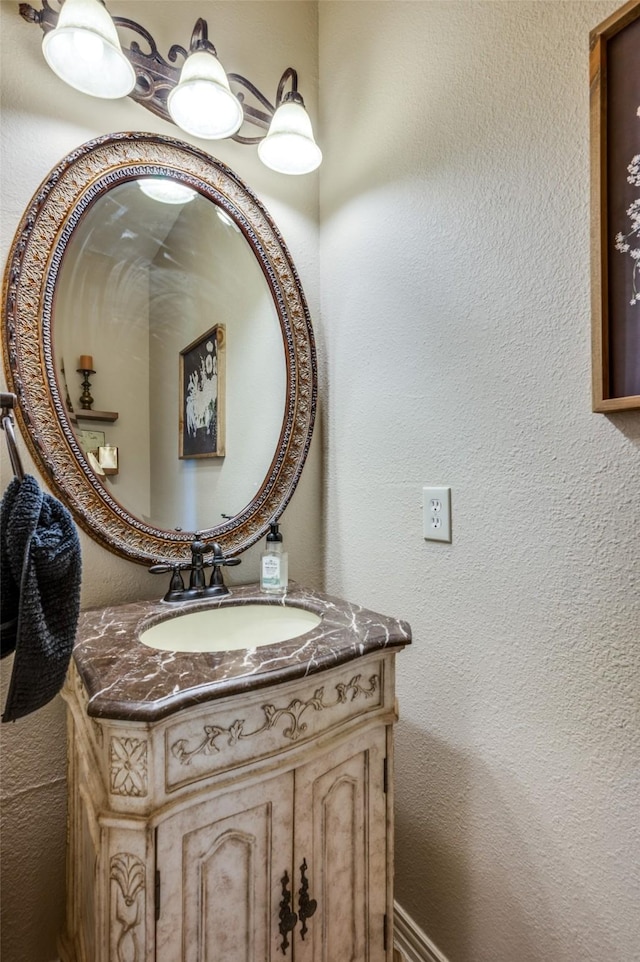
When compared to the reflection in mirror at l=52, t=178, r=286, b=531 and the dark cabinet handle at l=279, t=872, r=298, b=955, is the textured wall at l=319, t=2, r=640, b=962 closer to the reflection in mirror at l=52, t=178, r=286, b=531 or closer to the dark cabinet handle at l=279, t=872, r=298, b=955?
the reflection in mirror at l=52, t=178, r=286, b=531

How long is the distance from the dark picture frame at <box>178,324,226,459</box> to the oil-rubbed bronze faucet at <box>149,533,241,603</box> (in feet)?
0.75

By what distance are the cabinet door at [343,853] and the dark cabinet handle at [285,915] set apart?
0.05 ft

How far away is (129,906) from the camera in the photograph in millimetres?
630

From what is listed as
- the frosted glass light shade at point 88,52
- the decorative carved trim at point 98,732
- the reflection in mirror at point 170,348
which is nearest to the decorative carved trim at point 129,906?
the decorative carved trim at point 98,732

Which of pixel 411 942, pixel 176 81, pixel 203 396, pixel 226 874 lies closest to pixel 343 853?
pixel 226 874

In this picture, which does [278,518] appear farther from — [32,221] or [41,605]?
[32,221]

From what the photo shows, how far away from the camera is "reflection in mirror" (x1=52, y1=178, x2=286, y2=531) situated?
1.03m

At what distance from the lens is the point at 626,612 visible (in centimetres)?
74

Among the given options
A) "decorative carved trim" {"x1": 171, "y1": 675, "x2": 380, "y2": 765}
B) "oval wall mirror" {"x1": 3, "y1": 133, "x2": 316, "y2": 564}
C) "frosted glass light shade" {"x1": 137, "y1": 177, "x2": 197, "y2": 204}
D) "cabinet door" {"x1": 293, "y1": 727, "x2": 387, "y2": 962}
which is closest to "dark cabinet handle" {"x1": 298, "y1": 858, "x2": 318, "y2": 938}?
"cabinet door" {"x1": 293, "y1": 727, "x2": 387, "y2": 962}

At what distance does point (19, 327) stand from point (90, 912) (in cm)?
107

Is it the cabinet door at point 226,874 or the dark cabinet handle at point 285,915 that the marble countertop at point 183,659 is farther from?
the dark cabinet handle at point 285,915

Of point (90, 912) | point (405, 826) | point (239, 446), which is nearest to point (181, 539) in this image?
point (239, 446)

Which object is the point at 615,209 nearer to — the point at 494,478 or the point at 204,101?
the point at 494,478

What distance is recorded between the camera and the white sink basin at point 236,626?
1.00 m
